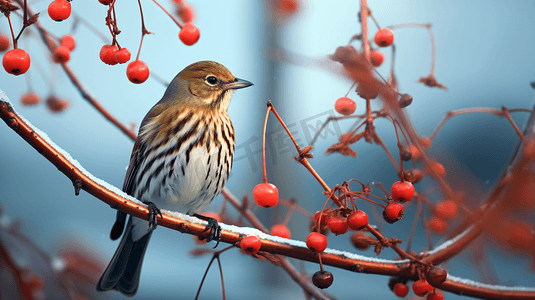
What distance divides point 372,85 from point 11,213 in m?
0.79

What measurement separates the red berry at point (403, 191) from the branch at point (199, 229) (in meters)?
0.12

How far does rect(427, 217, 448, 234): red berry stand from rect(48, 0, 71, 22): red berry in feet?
2.22

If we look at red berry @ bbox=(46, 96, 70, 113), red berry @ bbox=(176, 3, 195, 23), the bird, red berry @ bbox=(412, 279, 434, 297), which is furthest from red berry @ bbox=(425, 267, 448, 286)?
red berry @ bbox=(46, 96, 70, 113)

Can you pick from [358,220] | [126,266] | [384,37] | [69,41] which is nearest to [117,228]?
[126,266]

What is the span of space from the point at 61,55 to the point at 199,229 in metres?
0.34

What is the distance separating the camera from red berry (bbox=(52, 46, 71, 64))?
1.92 ft

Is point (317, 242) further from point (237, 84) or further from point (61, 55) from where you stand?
point (61, 55)

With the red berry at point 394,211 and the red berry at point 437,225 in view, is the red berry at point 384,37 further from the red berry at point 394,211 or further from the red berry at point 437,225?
the red berry at point 437,225

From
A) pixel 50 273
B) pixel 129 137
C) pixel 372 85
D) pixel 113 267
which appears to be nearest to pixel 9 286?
pixel 50 273

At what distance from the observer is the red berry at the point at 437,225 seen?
0.71 meters

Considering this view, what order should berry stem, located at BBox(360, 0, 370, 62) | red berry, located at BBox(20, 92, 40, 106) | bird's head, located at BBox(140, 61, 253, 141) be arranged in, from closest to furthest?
berry stem, located at BBox(360, 0, 370, 62) < bird's head, located at BBox(140, 61, 253, 141) < red berry, located at BBox(20, 92, 40, 106)

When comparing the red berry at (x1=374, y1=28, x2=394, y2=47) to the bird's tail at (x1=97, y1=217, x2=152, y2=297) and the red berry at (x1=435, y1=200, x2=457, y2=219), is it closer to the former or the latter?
the red berry at (x1=435, y1=200, x2=457, y2=219)

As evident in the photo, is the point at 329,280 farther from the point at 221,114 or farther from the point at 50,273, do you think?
the point at 50,273

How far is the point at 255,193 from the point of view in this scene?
0.47 m
